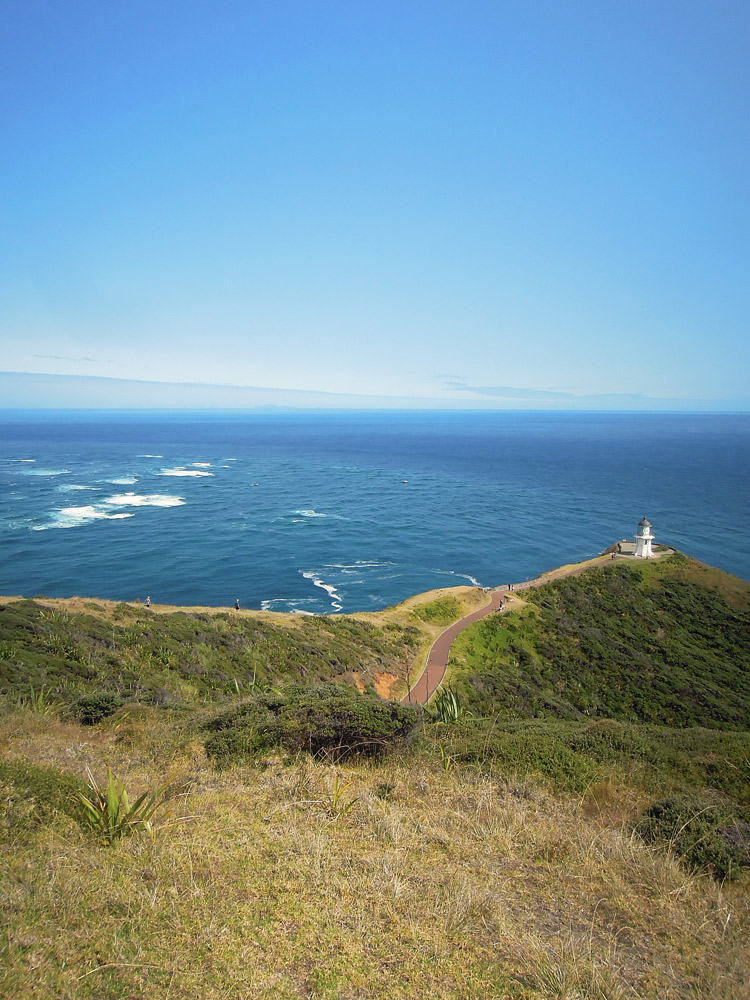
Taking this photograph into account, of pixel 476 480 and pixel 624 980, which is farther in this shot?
pixel 476 480

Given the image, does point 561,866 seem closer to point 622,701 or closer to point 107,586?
point 622,701

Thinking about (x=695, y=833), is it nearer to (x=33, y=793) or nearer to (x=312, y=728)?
(x=312, y=728)

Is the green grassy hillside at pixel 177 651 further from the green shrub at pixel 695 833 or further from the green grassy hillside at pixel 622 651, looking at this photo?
the green shrub at pixel 695 833

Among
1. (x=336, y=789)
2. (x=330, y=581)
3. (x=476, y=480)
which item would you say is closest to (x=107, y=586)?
(x=330, y=581)

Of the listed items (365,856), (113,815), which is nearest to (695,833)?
(365,856)

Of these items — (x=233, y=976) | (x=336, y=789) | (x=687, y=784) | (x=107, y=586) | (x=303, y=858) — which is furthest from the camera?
(x=107, y=586)

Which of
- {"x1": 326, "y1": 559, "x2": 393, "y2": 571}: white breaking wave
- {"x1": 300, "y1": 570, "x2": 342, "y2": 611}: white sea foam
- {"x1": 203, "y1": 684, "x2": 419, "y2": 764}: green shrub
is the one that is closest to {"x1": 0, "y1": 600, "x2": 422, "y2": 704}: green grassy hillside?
{"x1": 203, "y1": 684, "x2": 419, "y2": 764}: green shrub

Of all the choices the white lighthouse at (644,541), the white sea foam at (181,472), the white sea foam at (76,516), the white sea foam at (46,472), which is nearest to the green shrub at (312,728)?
the white lighthouse at (644,541)
